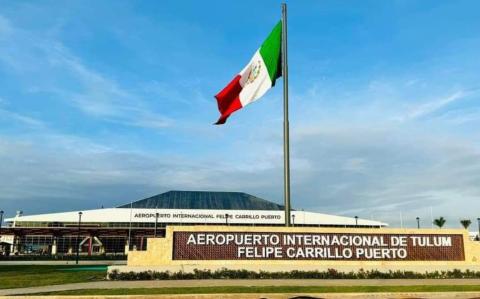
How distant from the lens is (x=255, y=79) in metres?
23.4

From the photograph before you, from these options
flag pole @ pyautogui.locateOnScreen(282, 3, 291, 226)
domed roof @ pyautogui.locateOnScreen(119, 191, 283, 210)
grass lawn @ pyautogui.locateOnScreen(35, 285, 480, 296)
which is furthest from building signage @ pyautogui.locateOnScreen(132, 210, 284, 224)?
grass lawn @ pyautogui.locateOnScreen(35, 285, 480, 296)

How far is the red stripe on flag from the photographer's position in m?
23.8

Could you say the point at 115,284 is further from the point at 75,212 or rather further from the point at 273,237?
the point at 75,212

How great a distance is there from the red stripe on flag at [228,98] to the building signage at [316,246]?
6.14 m

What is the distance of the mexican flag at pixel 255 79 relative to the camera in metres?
23.0

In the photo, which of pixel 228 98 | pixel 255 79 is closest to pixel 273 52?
pixel 255 79

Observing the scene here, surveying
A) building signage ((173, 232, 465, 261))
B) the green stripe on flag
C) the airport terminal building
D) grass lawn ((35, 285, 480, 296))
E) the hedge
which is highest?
the green stripe on flag

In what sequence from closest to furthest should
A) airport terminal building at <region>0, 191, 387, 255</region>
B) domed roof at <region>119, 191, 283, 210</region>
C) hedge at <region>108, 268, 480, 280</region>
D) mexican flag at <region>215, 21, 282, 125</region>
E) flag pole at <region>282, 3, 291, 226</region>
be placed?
hedge at <region>108, 268, 480, 280</region>, mexican flag at <region>215, 21, 282, 125</region>, flag pole at <region>282, 3, 291, 226</region>, airport terminal building at <region>0, 191, 387, 255</region>, domed roof at <region>119, 191, 283, 210</region>

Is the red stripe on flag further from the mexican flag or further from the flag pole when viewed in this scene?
the flag pole

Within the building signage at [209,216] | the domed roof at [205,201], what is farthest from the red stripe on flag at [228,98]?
the domed roof at [205,201]

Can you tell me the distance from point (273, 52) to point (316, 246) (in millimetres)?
10226

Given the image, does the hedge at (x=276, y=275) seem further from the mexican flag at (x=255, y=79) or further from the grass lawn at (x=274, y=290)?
the mexican flag at (x=255, y=79)

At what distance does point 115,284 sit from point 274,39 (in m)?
14.2

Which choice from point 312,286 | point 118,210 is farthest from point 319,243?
point 118,210
